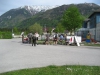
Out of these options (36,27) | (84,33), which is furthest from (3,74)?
(36,27)

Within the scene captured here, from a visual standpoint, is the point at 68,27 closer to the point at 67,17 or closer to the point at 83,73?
the point at 67,17

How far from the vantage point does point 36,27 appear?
96312 mm

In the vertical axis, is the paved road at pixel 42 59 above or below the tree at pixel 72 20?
below

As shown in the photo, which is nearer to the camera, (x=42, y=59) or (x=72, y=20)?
(x=42, y=59)

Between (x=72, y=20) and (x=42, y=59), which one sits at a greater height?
(x=72, y=20)

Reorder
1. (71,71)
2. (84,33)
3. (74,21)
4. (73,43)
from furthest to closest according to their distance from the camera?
(84,33), (74,21), (73,43), (71,71)

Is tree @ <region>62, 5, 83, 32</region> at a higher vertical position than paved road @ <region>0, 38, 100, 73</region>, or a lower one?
higher

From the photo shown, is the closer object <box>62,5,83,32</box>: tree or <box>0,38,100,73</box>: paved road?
<box>0,38,100,73</box>: paved road

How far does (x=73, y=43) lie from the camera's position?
25094 millimetres

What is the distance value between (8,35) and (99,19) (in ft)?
97.7

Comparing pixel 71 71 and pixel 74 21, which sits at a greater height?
pixel 74 21

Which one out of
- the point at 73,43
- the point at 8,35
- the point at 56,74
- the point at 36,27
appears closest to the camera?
the point at 56,74

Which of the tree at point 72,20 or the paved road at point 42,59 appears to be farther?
the tree at point 72,20

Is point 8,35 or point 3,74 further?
point 8,35
